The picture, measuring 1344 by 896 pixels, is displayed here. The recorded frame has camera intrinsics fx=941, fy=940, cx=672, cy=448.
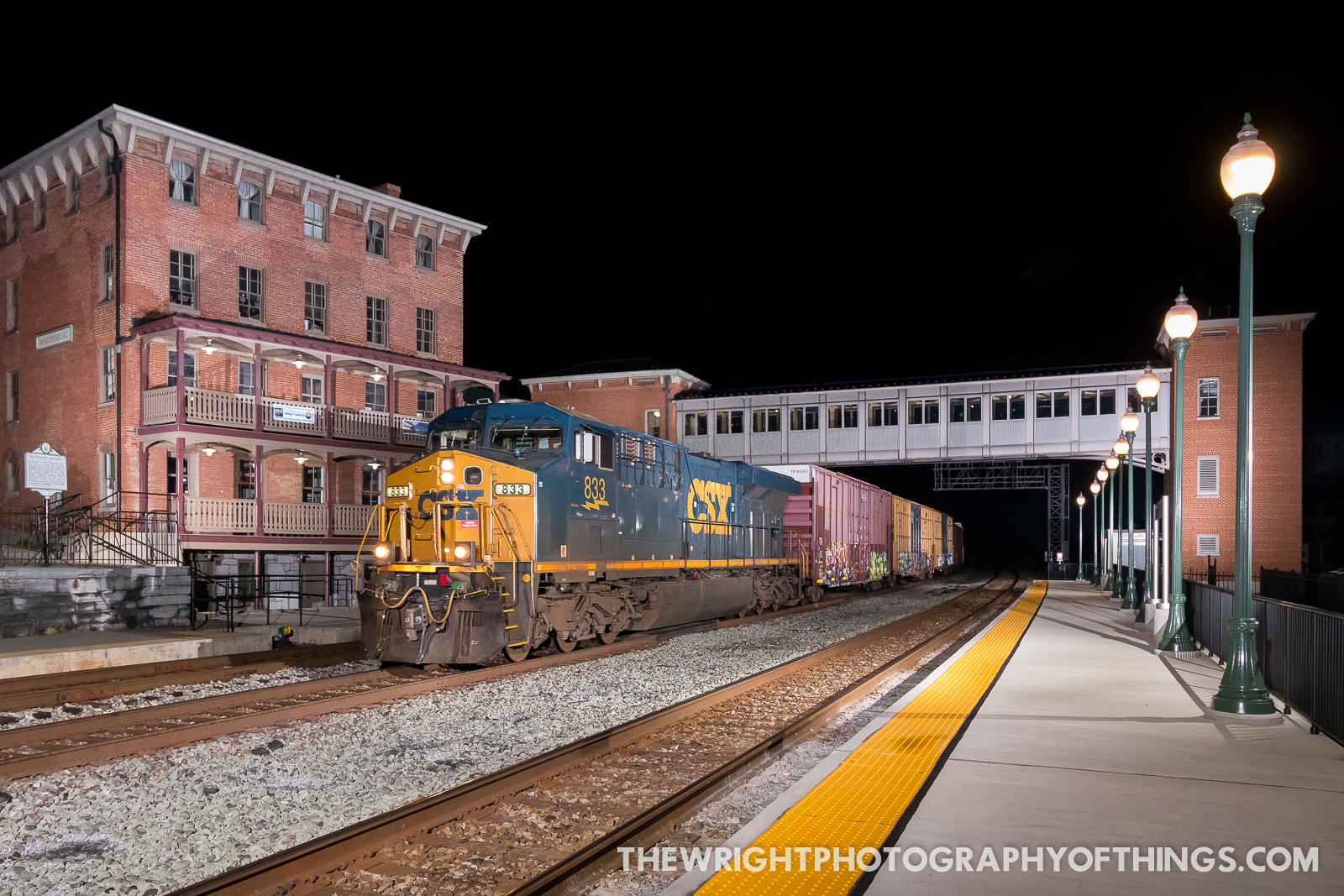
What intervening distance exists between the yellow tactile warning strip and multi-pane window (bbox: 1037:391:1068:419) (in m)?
33.7

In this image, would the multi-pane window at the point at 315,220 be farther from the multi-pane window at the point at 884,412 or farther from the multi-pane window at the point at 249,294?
the multi-pane window at the point at 884,412

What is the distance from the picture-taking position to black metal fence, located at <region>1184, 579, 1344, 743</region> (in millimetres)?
8203

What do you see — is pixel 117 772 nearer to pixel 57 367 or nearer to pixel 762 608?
pixel 762 608

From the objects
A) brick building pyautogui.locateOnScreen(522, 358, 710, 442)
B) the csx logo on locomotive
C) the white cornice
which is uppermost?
the white cornice

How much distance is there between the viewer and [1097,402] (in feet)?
133

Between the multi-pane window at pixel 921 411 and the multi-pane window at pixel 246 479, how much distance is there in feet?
91.4

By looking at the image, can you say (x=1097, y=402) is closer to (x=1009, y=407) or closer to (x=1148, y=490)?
(x=1009, y=407)

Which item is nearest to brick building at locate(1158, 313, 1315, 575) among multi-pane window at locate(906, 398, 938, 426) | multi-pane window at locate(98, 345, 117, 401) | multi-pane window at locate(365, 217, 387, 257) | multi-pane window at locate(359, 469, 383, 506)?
multi-pane window at locate(906, 398, 938, 426)

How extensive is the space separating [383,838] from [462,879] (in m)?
0.70

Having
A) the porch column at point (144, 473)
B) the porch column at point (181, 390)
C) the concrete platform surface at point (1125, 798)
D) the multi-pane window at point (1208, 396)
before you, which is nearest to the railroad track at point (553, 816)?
the concrete platform surface at point (1125, 798)

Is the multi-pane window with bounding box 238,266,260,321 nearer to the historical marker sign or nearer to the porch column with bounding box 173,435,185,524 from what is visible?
the porch column with bounding box 173,435,185,524

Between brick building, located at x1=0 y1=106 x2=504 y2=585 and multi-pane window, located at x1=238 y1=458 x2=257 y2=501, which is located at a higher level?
brick building, located at x1=0 y1=106 x2=504 y2=585

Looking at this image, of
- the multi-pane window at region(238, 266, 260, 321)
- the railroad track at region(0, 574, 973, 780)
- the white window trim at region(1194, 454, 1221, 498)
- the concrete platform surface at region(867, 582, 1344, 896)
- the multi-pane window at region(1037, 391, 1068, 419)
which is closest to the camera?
the concrete platform surface at region(867, 582, 1344, 896)

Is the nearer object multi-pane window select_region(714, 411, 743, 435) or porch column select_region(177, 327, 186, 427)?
porch column select_region(177, 327, 186, 427)
